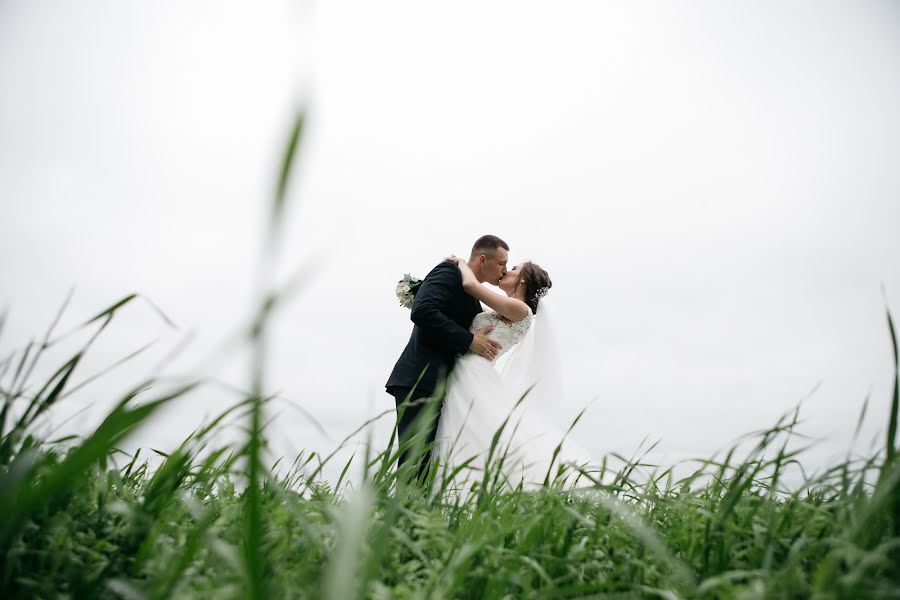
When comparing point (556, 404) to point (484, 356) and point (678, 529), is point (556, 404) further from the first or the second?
point (678, 529)

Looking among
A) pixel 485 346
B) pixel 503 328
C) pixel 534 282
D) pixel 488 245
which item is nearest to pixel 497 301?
pixel 503 328

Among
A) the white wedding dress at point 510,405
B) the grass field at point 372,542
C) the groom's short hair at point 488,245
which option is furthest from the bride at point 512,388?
the grass field at point 372,542

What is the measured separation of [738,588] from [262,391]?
1.22m

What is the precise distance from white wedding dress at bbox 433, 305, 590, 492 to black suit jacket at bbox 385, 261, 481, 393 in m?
0.20

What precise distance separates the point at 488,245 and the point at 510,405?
2.14 metres

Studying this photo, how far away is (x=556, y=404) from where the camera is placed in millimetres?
6074

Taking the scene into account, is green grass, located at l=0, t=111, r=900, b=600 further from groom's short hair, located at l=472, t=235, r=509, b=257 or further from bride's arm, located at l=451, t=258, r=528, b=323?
groom's short hair, located at l=472, t=235, r=509, b=257

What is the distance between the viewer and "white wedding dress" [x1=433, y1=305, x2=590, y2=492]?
462 centimetres

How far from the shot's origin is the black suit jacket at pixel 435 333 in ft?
17.9

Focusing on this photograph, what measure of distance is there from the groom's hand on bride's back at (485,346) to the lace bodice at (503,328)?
0.11 metres

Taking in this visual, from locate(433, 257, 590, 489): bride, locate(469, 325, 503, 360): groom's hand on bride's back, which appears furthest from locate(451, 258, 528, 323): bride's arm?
locate(469, 325, 503, 360): groom's hand on bride's back

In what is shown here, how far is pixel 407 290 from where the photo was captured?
21.7 feet

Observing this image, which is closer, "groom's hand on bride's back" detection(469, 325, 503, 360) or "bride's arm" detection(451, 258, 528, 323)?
"groom's hand on bride's back" detection(469, 325, 503, 360)

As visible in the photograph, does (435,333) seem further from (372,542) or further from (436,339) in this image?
(372,542)
